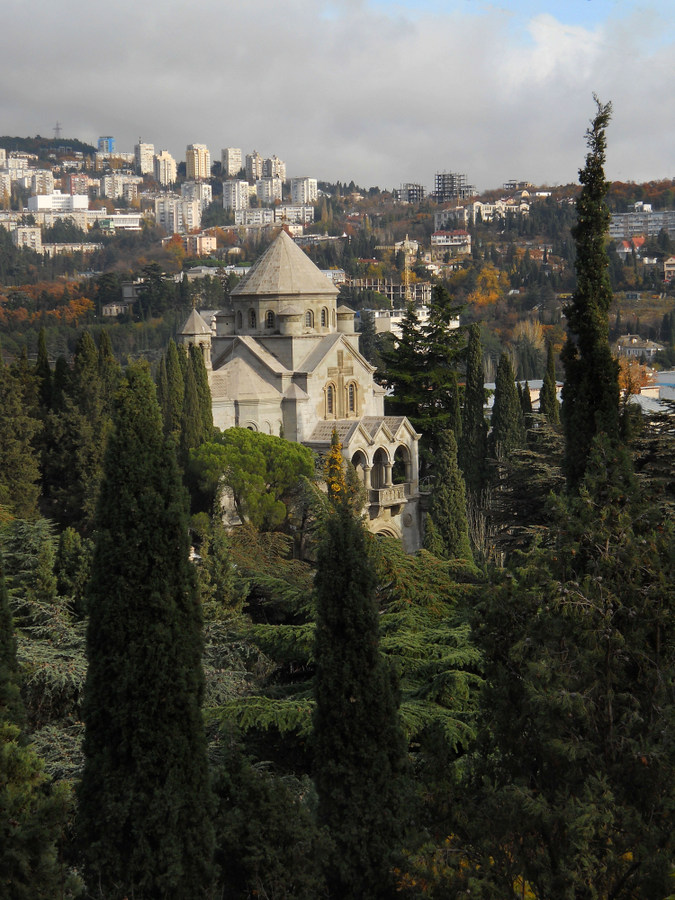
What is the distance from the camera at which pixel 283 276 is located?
31297mm

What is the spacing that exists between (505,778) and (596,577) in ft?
5.11

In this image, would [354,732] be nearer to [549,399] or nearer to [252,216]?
[549,399]

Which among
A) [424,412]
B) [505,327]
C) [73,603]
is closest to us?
[73,603]

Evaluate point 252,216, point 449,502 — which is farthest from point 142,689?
point 252,216

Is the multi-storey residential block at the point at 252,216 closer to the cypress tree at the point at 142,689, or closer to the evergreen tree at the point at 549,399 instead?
the evergreen tree at the point at 549,399

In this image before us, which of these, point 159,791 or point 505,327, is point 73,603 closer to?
point 159,791

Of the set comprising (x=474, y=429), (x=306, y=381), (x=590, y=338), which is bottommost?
(x=474, y=429)

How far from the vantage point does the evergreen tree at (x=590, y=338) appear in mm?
10359

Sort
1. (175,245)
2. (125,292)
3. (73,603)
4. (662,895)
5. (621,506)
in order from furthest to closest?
1. (175,245)
2. (125,292)
3. (73,603)
4. (621,506)
5. (662,895)

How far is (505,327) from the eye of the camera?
328 feet

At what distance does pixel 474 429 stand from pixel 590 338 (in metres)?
18.8

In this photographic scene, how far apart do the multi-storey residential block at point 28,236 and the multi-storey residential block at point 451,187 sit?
68601 mm

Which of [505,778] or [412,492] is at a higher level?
[505,778]

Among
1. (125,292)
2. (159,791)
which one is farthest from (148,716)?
(125,292)
